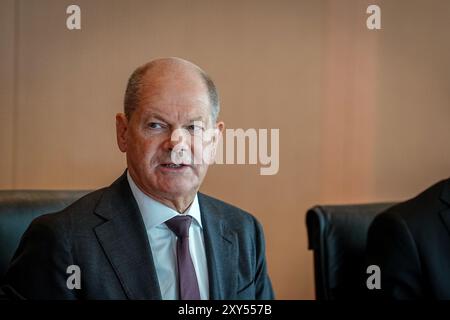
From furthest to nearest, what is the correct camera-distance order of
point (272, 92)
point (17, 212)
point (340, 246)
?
point (340, 246) → point (272, 92) → point (17, 212)

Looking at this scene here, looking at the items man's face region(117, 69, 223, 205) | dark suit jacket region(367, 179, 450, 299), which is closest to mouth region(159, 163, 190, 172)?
man's face region(117, 69, 223, 205)

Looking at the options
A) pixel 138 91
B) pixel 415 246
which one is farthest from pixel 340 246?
pixel 138 91

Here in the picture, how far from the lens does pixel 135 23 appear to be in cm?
119

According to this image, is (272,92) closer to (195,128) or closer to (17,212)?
(195,128)

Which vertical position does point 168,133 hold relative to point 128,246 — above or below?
above

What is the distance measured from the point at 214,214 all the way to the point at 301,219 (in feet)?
0.86

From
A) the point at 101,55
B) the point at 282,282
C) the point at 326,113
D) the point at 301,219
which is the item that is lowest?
the point at 282,282

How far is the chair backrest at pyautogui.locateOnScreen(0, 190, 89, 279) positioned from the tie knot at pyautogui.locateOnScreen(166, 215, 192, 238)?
0.21 m

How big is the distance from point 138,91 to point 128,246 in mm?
266

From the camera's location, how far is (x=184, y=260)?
42.0 inches

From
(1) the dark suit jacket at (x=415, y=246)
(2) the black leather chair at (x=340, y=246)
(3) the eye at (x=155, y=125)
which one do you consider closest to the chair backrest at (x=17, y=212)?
(3) the eye at (x=155, y=125)

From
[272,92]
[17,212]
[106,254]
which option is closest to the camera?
[106,254]
